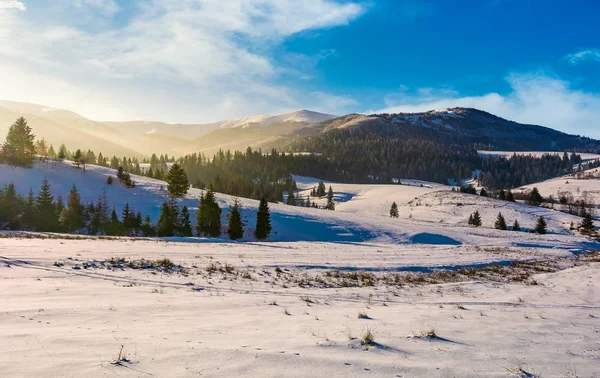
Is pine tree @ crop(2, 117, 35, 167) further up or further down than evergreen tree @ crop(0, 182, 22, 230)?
further up

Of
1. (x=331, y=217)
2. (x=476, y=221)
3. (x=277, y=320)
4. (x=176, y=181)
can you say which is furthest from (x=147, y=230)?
(x=476, y=221)

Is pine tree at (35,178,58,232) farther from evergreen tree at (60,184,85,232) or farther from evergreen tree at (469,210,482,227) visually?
evergreen tree at (469,210,482,227)

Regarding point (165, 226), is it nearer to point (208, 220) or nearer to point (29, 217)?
point (208, 220)

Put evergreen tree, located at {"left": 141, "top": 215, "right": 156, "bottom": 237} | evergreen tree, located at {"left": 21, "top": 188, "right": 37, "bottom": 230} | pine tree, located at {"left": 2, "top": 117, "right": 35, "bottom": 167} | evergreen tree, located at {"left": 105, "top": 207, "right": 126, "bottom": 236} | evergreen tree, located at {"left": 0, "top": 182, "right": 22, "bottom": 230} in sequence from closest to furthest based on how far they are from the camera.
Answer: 1. evergreen tree, located at {"left": 0, "top": 182, "right": 22, "bottom": 230}
2. evergreen tree, located at {"left": 21, "top": 188, "right": 37, "bottom": 230}
3. evergreen tree, located at {"left": 105, "top": 207, "right": 126, "bottom": 236}
4. evergreen tree, located at {"left": 141, "top": 215, "right": 156, "bottom": 237}
5. pine tree, located at {"left": 2, "top": 117, "right": 35, "bottom": 167}

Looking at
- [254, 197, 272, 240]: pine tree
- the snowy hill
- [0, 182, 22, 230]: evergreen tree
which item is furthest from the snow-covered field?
the snowy hill

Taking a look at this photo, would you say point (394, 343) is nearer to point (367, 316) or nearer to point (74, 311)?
point (367, 316)

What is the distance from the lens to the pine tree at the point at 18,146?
260 ft

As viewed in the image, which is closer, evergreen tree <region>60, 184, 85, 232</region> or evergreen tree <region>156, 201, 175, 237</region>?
evergreen tree <region>60, 184, 85, 232</region>

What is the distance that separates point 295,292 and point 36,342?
9500 millimetres

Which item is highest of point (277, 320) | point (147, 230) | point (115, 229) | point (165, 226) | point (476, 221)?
point (277, 320)

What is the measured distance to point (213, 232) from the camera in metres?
56.2

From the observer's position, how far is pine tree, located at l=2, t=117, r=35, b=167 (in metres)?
79.3

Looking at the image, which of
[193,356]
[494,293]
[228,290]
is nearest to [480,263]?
[494,293]

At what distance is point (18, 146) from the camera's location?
→ 80.9m
